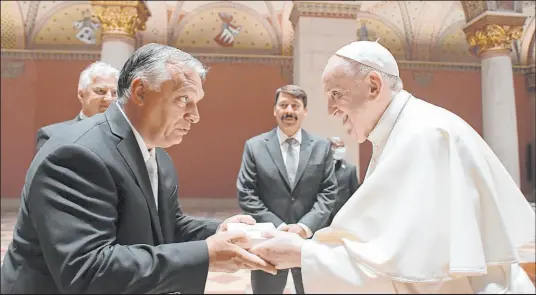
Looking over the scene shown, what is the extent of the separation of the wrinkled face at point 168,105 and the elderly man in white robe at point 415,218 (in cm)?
52

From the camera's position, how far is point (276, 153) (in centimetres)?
335

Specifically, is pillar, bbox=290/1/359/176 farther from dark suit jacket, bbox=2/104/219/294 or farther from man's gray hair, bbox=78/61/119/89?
dark suit jacket, bbox=2/104/219/294

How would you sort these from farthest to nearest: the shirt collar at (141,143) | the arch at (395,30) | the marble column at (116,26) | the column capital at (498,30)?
the arch at (395,30), the column capital at (498,30), the marble column at (116,26), the shirt collar at (141,143)

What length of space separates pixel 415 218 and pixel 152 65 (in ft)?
3.23

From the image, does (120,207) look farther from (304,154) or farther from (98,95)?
(304,154)

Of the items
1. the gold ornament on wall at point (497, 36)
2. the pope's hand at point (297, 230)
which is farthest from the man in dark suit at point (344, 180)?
the gold ornament on wall at point (497, 36)

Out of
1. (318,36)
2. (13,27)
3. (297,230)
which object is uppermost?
(13,27)

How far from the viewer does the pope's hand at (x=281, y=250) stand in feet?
5.12

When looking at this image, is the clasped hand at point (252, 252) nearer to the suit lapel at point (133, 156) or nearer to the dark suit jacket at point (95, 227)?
the dark suit jacket at point (95, 227)

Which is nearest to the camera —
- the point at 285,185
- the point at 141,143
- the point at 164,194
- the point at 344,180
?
the point at 141,143

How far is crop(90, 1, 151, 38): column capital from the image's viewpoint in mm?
7945

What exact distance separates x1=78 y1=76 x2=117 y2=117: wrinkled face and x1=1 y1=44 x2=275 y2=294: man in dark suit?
5.25ft

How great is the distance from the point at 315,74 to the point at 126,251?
18.8 feet

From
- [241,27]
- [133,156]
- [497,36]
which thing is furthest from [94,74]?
[241,27]
